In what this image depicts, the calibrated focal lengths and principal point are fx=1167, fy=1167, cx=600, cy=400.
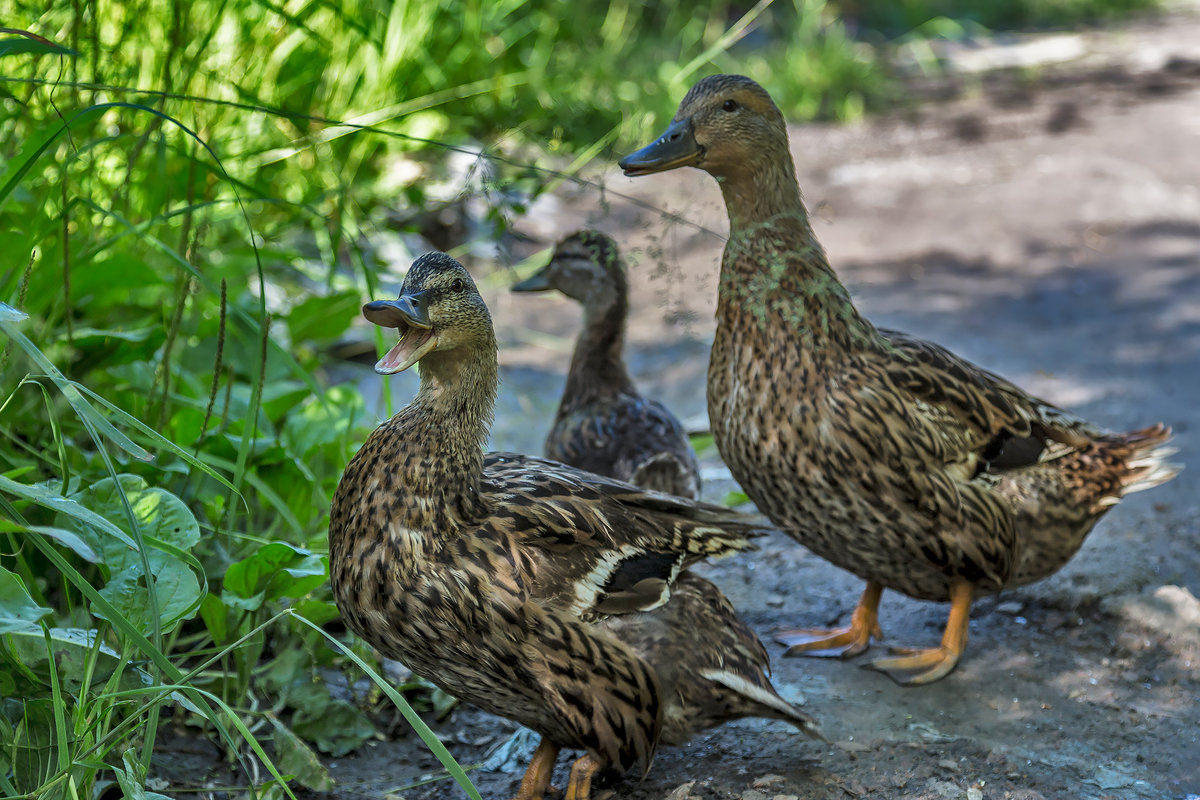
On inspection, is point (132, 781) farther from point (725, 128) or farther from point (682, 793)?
point (725, 128)

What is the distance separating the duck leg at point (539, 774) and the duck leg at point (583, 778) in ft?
0.29

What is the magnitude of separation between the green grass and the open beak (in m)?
0.32

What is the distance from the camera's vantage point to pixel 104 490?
2545 millimetres

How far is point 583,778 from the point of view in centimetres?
289

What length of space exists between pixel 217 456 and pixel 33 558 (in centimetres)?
54

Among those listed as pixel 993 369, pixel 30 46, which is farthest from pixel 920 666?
pixel 30 46

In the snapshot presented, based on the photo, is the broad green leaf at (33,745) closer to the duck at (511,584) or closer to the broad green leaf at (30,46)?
the duck at (511,584)

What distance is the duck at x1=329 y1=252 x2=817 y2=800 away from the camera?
2.64 meters

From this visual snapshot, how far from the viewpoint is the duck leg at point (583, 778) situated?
2883mm

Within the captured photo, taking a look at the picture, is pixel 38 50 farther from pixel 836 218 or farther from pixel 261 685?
pixel 836 218

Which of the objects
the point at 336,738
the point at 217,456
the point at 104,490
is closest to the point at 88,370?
the point at 217,456

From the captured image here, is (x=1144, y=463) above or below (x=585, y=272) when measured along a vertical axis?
below

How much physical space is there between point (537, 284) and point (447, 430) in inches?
99.5

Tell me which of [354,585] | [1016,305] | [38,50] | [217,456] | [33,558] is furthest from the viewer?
[1016,305]
